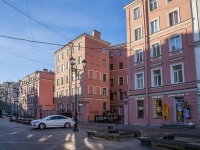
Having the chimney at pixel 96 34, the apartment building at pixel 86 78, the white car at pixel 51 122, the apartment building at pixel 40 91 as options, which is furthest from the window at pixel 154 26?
the apartment building at pixel 40 91

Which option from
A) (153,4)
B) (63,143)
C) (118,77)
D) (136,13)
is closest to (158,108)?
(153,4)

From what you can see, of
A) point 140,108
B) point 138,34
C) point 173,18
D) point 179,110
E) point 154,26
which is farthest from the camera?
point 138,34

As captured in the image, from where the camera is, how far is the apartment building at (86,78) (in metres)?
44.4

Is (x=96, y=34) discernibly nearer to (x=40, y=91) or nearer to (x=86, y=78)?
(x=86, y=78)

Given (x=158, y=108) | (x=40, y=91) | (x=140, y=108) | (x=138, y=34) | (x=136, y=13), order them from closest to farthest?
(x=158, y=108)
(x=140, y=108)
(x=138, y=34)
(x=136, y=13)
(x=40, y=91)

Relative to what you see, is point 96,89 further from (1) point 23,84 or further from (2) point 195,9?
(1) point 23,84

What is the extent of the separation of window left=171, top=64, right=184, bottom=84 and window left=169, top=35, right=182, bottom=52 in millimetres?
1973

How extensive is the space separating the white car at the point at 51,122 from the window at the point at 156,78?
10.8 meters

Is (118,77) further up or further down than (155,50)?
further down

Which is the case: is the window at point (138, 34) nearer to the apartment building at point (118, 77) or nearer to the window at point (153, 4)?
the window at point (153, 4)

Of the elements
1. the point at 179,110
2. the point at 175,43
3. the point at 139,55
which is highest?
the point at 175,43

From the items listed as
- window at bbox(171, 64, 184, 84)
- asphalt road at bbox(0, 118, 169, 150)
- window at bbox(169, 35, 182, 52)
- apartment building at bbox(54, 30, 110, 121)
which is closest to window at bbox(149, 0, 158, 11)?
window at bbox(169, 35, 182, 52)

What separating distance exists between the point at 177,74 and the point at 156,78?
3047mm

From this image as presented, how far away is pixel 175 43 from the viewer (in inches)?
1001
